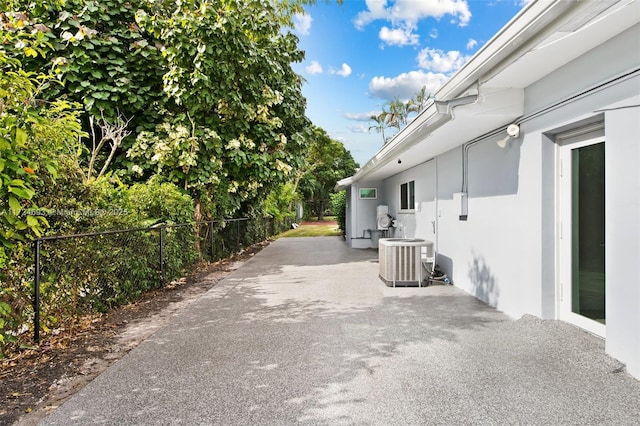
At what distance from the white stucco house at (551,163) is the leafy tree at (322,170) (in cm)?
2522

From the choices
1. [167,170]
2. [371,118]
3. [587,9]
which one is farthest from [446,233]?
[371,118]

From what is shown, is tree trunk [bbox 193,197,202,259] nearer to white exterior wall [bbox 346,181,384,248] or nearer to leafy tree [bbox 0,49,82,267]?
leafy tree [bbox 0,49,82,267]

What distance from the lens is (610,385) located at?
109 inches

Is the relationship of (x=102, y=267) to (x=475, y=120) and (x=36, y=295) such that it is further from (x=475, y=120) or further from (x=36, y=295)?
(x=475, y=120)

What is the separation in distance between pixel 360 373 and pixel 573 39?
3.14 m

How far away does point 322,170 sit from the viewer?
35875 mm

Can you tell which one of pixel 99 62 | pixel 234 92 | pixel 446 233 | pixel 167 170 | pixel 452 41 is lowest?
pixel 446 233

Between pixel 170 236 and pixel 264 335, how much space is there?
348 centimetres

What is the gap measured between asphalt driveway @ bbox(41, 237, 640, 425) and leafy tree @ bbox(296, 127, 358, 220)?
1032 inches

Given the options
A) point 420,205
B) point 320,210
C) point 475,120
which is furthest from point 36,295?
point 320,210

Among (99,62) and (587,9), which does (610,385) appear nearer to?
(587,9)

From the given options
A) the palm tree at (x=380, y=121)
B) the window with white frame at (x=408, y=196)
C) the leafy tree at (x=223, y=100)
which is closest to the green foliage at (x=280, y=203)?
the window with white frame at (x=408, y=196)

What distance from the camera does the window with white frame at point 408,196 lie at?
9.75 m

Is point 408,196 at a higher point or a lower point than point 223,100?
lower
